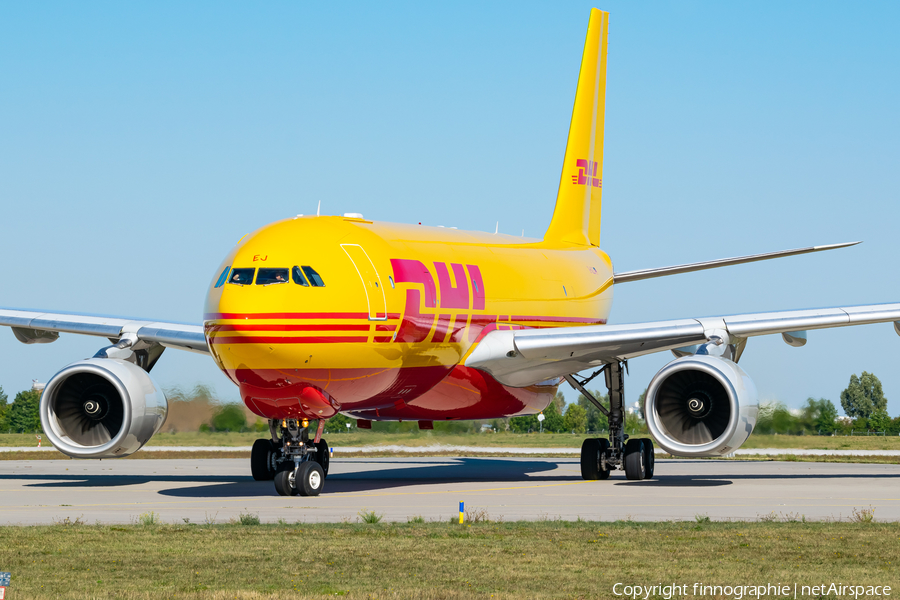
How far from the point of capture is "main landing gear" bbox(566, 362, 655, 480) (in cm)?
2291

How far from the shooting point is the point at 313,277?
56.8 feet

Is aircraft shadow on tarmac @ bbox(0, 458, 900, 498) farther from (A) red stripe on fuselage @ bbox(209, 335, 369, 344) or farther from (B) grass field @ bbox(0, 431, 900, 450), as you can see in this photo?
(B) grass field @ bbox(0, 431, 900, 450)

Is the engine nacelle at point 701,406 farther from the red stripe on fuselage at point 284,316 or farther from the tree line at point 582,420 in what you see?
the red stripe on fuselage at point 284,316

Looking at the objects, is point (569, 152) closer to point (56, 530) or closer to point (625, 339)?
point (625, 339)

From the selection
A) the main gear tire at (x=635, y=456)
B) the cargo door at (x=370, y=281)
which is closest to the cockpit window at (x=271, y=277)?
the cargo door at (x=370, y=281)

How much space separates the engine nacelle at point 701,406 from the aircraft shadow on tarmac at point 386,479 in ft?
5.40

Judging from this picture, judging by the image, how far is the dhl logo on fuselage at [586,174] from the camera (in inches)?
1139

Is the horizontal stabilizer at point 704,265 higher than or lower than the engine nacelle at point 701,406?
higher

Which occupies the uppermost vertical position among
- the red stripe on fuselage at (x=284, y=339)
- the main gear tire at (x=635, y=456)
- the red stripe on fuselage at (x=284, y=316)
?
the red stripe on fuselage at (x=284, y=316)

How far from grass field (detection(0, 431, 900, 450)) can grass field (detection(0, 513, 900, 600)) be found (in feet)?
53.0

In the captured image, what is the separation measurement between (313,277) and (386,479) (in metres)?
7.86

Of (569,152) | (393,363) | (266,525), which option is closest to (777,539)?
(266,525)

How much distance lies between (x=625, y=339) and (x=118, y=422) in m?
8.79

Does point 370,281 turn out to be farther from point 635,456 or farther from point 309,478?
point 635,456
